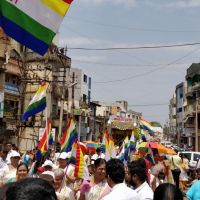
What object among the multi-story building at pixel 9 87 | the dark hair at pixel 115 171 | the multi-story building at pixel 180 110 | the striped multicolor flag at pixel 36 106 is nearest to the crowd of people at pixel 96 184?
the dark hair at pixel 115 171

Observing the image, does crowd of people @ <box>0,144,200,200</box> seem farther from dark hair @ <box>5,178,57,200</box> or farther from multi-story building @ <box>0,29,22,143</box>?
multi-story building @ <box>0,29,22,143</box>

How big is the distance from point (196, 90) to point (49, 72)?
2390cm

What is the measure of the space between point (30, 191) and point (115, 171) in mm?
2909

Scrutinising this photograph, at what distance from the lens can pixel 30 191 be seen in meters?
1.95

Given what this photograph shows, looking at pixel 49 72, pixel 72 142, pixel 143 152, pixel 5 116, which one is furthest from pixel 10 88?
pixel 72 142

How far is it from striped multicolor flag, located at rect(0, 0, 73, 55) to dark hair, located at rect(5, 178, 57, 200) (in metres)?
3.90

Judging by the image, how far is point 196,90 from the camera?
191ft

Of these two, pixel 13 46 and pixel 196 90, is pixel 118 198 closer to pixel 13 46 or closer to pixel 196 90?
pixel 13 46

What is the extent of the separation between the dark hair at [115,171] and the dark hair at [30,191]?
108 inches

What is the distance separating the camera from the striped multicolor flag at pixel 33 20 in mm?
5637

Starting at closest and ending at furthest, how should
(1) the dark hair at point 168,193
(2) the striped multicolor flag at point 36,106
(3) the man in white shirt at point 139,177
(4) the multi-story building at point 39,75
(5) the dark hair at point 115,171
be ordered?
(1) the dark hair at point 168,193 → (5) the dark hair at point 115,171 → (3) the man in white shirt at point 139,177 → (2) the striped multicolor flag at point 36,106 → (4) the multi-story building at point 39,75

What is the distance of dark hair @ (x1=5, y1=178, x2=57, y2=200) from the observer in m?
1.94

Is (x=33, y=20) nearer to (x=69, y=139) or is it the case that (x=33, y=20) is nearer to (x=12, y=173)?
(x=12, y=173)

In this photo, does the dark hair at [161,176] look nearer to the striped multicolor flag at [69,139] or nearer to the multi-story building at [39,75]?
the striped multicolor flag at [69,139]
